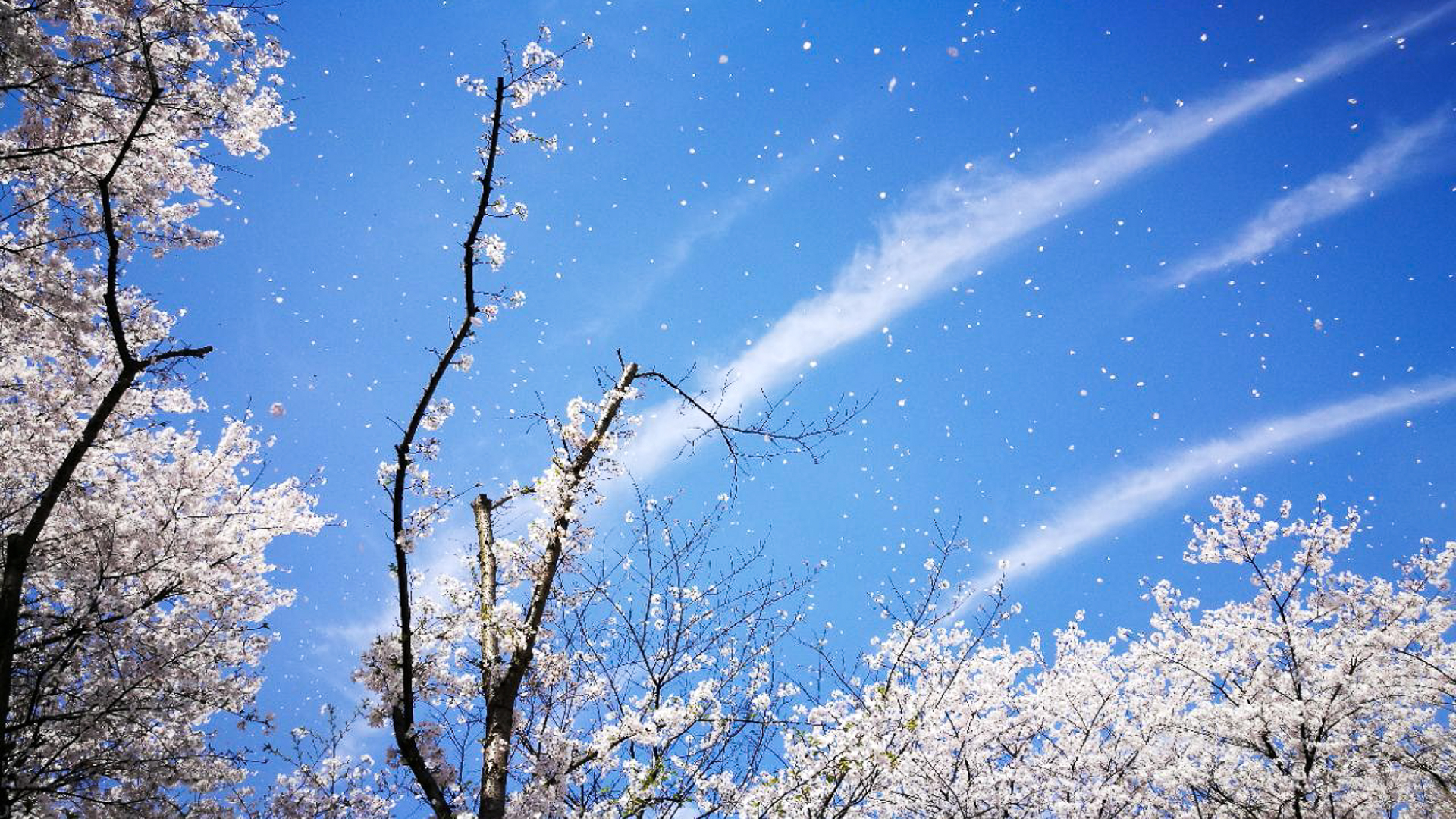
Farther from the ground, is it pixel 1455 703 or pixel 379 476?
pixel 379 476

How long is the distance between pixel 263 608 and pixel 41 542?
117 inches

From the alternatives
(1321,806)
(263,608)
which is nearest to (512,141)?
(263,608)

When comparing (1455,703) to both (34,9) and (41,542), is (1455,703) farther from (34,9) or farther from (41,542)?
(41,542)

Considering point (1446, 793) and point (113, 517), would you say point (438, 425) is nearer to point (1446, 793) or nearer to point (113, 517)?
point (113, 517)

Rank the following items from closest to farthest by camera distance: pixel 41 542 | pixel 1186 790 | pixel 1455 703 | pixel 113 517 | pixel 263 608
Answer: pixel 41 542 < pixel 113 517 < pixel 263 608 < pixel 1455 703 < pixel 1186 790

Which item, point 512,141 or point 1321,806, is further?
point 1321,806

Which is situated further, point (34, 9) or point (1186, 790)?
point (1186, 790)

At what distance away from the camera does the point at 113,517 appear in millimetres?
7594

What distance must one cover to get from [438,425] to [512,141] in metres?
2.07

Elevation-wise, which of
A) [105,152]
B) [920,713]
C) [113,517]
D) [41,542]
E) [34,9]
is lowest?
[920,713]

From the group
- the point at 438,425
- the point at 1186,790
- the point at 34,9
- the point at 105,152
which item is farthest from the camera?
the point at 1186,790

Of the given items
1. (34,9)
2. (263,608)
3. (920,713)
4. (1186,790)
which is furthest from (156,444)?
(1186,790)

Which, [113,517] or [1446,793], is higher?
[113,517]

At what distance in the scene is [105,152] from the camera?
6324mm
